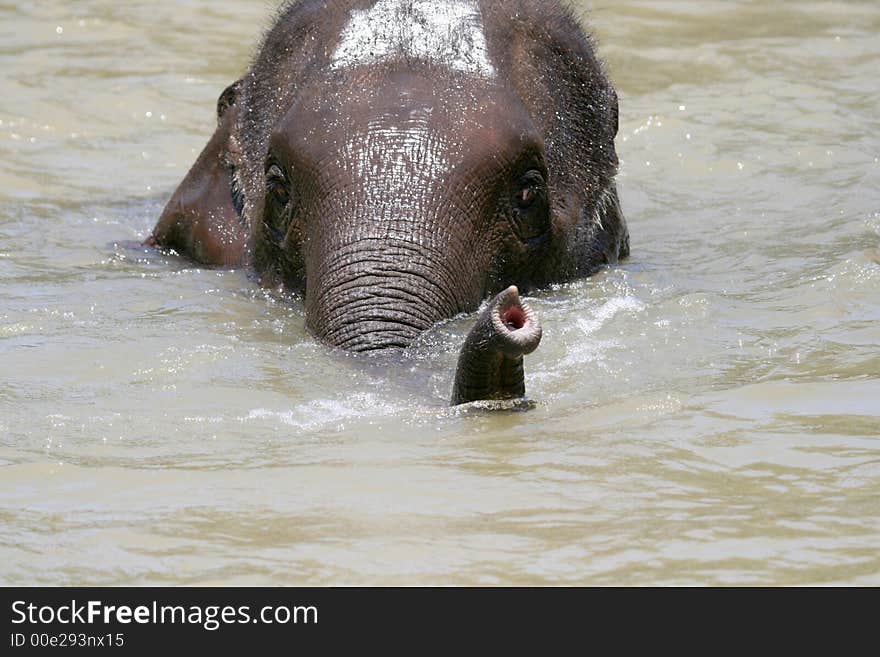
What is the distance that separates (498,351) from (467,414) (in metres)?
0.31

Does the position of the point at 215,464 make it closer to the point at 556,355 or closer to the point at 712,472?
the point at 712,472

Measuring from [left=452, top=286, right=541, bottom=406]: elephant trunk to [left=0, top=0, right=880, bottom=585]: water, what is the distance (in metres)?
0.10

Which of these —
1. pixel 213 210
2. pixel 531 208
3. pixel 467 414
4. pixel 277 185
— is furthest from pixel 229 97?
pixel 467 414

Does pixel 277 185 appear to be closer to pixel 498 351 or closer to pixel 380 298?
pixel 380 298

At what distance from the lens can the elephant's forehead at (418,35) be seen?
302 inches

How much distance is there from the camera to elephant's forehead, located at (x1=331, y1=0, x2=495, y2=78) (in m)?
7.68

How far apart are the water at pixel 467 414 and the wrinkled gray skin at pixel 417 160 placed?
0.70 ft

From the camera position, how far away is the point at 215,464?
512 centimetres

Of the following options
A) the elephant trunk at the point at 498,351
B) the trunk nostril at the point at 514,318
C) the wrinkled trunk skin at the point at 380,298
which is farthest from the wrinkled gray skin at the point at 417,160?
the trunk nostril at the point at 514,318

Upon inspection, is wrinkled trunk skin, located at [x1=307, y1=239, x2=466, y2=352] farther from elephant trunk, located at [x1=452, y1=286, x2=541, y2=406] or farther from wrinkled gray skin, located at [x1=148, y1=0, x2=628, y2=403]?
elephant trunk, located at [x1=452, y1=286, x2=541, y2=406]

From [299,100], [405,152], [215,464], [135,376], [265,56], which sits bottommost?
[215,464]

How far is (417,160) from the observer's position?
7.20m
